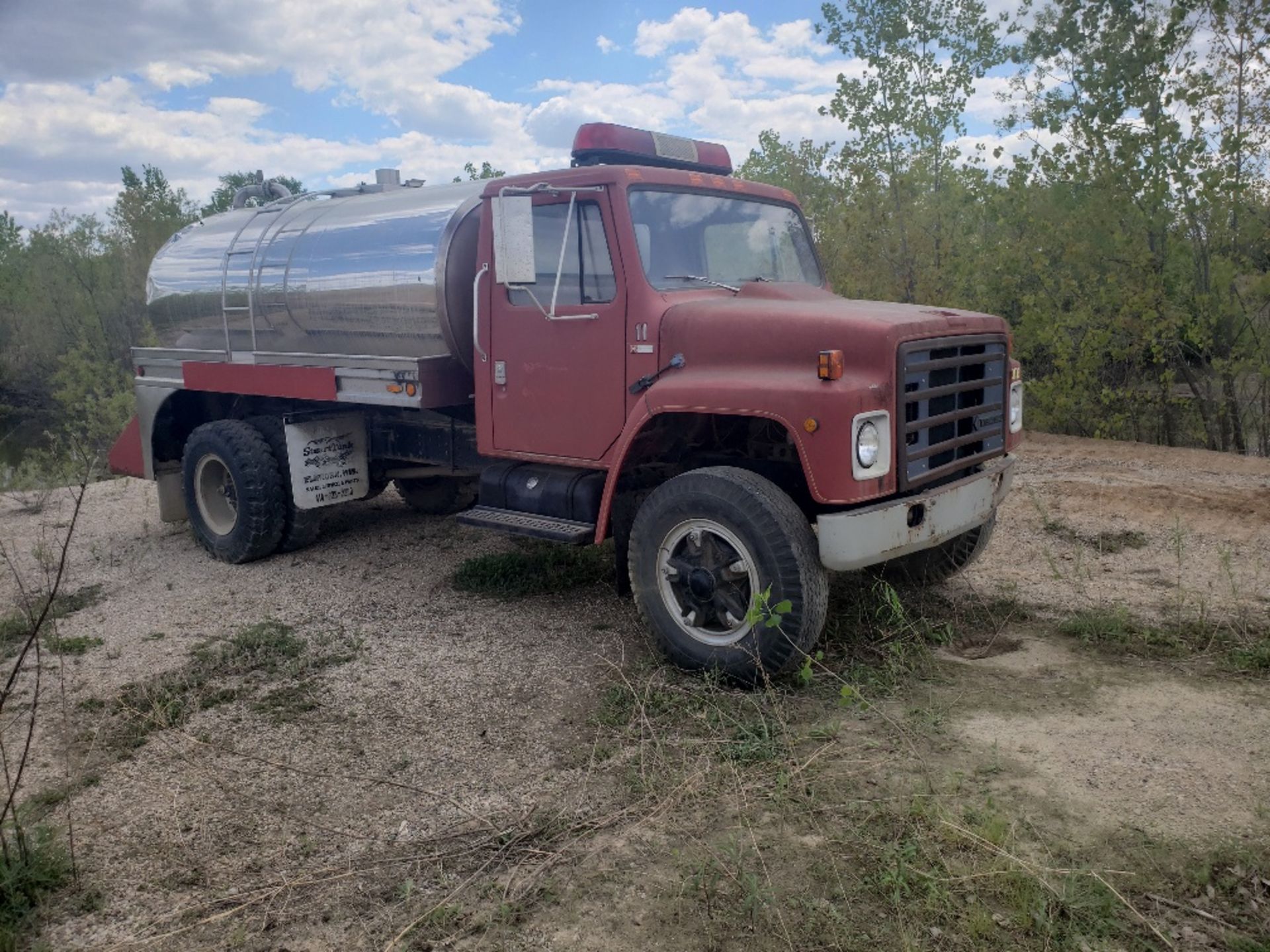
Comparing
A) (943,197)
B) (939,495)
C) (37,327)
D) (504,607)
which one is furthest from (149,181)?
(939,495)

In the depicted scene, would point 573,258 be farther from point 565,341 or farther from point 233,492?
point 233,492

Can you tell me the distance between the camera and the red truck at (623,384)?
14.4 feet

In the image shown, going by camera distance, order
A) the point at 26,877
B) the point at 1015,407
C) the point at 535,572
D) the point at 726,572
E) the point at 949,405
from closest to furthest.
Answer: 1. the point at 26,877
2. the point at 726,572
3. the point at 949,405
4. the point at 1015,407
5. the point at 535,572

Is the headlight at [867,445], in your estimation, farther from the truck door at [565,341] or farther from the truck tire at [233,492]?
the truck tire at [233,492]

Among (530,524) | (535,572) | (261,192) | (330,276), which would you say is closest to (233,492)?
(330,276)

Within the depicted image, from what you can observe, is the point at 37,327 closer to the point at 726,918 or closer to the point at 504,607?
the point at 504,607

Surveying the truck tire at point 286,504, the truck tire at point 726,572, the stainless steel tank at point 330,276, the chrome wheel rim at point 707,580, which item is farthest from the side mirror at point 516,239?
the truck tire at point 286,504

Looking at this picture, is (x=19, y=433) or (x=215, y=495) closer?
(x=215, y=495)

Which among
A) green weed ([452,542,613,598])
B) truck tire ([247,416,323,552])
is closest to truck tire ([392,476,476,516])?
truck tire ([247,416,323,552])

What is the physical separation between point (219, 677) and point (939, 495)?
3.67 m

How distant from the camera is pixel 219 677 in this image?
4.97m

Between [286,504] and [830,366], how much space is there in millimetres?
4654

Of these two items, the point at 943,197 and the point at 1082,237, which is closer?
the point at 1082,237

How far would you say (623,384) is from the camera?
201 inches
